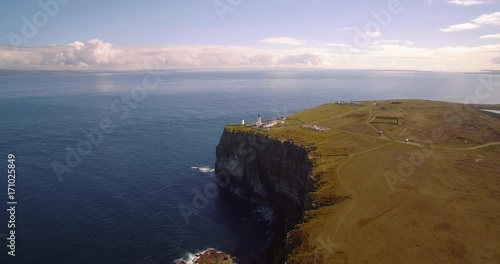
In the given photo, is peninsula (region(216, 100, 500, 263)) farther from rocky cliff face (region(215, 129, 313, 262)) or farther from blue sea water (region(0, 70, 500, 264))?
blue sea water (region(0, 70, 500, 264))

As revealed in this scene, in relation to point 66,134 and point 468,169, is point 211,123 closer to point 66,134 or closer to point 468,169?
point 66,134

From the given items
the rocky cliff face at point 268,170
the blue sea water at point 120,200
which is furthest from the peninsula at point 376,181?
the blue sea water at point 120,200

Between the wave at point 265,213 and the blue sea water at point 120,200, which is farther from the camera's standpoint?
the wave at point 265,213

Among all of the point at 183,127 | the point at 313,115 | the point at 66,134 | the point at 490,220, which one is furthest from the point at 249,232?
the point at 66,134

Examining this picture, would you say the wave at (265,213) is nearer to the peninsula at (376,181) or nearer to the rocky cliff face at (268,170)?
the rocky cliff face at (268,170)

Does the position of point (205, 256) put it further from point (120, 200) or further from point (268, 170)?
point (268, 170)

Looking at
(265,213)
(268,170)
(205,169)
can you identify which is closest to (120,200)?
(205,169)
